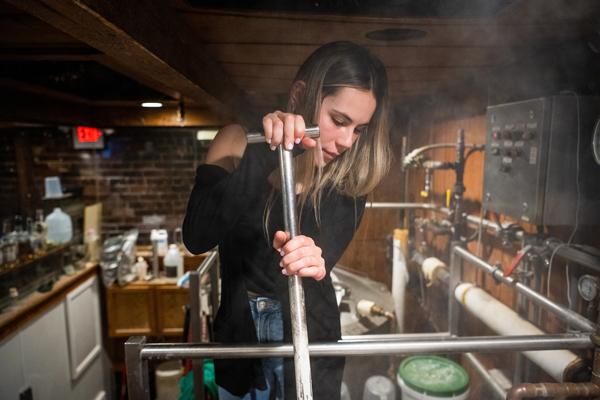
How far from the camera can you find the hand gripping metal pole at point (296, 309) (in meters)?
0.73

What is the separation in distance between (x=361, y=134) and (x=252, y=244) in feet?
1.28

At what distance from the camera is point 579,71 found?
1307 mm

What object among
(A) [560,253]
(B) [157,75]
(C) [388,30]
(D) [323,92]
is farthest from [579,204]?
(B) [157,75]

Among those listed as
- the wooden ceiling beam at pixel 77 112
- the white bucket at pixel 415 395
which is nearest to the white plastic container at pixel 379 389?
the white bucket at pixel 415 395

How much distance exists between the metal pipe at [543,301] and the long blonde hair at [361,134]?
0.65m

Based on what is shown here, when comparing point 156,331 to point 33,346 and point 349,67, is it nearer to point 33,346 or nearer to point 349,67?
point 33,346

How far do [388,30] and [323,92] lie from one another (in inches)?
12.9

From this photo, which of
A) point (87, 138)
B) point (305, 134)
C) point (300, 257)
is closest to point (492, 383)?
point (300, 257)

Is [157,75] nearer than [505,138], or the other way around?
[157,75]

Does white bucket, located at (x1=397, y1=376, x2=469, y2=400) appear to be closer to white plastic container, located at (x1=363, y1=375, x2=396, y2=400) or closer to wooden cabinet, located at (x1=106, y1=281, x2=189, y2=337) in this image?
white plastic container, located at (x1=363, y1=375, x2=396, y2=400)

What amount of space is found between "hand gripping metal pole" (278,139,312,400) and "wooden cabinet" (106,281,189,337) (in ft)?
9.17

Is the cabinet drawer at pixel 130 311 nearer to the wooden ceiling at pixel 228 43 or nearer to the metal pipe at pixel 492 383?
the wooden ceiling at pixel 228 43

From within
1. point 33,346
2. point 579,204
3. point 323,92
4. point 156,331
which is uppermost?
point 323,92

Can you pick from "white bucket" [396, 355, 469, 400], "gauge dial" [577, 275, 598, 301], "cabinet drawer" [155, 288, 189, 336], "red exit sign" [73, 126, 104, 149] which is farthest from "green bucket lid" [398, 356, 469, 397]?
"red exit sign" [73, 126, 104, 149]
